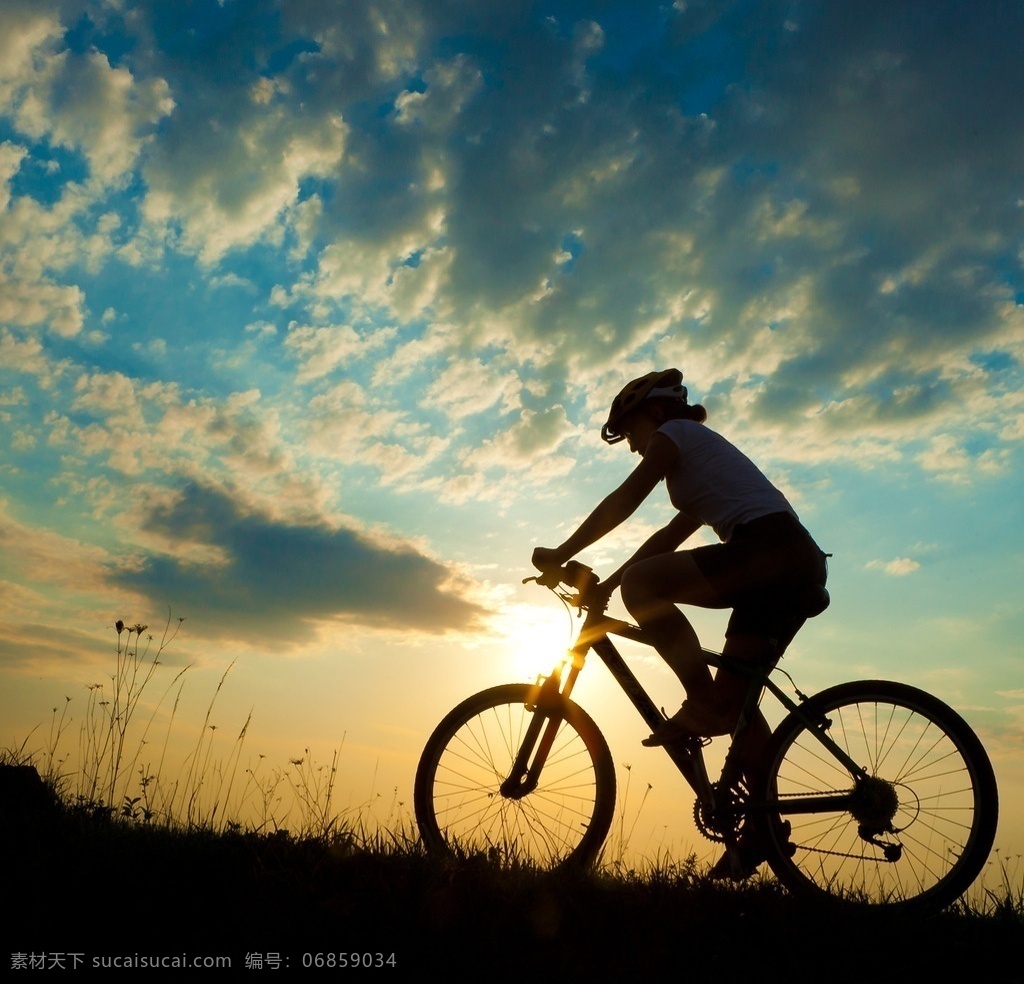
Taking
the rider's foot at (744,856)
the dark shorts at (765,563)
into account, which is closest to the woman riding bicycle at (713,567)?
the dark shorts at (765,563)

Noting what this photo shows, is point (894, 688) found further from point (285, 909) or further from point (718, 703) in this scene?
point (285, 909)

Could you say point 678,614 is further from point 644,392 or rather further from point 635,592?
point 644,392

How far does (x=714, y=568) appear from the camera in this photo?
457 cm

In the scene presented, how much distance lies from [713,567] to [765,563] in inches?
10.7

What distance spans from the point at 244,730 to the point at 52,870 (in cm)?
305

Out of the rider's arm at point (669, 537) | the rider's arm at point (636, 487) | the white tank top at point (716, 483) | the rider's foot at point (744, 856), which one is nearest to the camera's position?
the rider's foot at point (744, 856)

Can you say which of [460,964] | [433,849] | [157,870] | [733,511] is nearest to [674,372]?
[733,511]

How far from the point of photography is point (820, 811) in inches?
176

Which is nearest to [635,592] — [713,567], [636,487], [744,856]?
[713,567]

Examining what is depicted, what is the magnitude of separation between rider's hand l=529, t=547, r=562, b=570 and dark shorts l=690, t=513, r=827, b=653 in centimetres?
79

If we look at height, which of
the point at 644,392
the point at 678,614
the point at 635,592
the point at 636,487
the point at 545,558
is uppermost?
the point at 644,392

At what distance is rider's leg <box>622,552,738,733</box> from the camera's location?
463 centimetres

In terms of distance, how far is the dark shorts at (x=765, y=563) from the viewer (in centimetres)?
454

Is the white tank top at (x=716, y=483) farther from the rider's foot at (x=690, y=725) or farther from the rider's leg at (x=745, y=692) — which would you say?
the rider's foot at (x=690, y=725)
